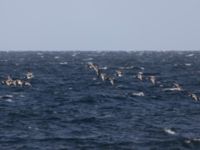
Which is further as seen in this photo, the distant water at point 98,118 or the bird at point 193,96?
the bird at point 193,96

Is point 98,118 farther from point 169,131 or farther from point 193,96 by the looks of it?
point 193,96

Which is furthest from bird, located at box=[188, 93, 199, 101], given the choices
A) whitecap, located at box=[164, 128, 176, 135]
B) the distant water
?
whitecap, located at box=[164, 128, 176, 135]

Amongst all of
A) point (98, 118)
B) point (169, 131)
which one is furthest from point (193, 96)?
point (169, 131)

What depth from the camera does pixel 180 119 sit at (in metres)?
43.9

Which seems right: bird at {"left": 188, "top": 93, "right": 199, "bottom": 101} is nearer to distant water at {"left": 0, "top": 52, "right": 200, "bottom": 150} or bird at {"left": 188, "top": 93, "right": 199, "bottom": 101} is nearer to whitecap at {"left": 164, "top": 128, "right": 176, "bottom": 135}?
distant water at {"left": 0, "top": 52, "right": 200, "bottom": 150}

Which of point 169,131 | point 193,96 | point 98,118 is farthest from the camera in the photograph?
point 193,96

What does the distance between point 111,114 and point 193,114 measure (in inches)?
248

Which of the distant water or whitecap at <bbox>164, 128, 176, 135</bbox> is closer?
the distant water

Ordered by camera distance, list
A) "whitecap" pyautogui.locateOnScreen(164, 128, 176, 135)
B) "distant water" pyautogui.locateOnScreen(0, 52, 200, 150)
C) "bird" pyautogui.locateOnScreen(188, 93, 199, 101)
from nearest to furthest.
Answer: "distant water" pyautogui.locateOnScreen(0, 52, 200, 150) → "whitecap" pyautogui.locateOnScreen(164, 128, 176, 135) → "bird" pyautogui.locateOnScreen(188, 93, 199, 101)

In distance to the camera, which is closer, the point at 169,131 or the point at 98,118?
the point at 169,131

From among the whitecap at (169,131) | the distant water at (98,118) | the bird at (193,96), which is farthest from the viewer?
the bird at (193,96)

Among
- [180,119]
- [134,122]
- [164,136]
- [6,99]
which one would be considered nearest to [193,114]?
[180,119]

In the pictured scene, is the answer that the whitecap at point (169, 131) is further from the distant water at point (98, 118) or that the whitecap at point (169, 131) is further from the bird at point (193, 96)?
the bird at point (193, 96)

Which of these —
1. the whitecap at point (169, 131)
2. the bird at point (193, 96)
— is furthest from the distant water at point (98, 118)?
the bird at point (193, 96)
